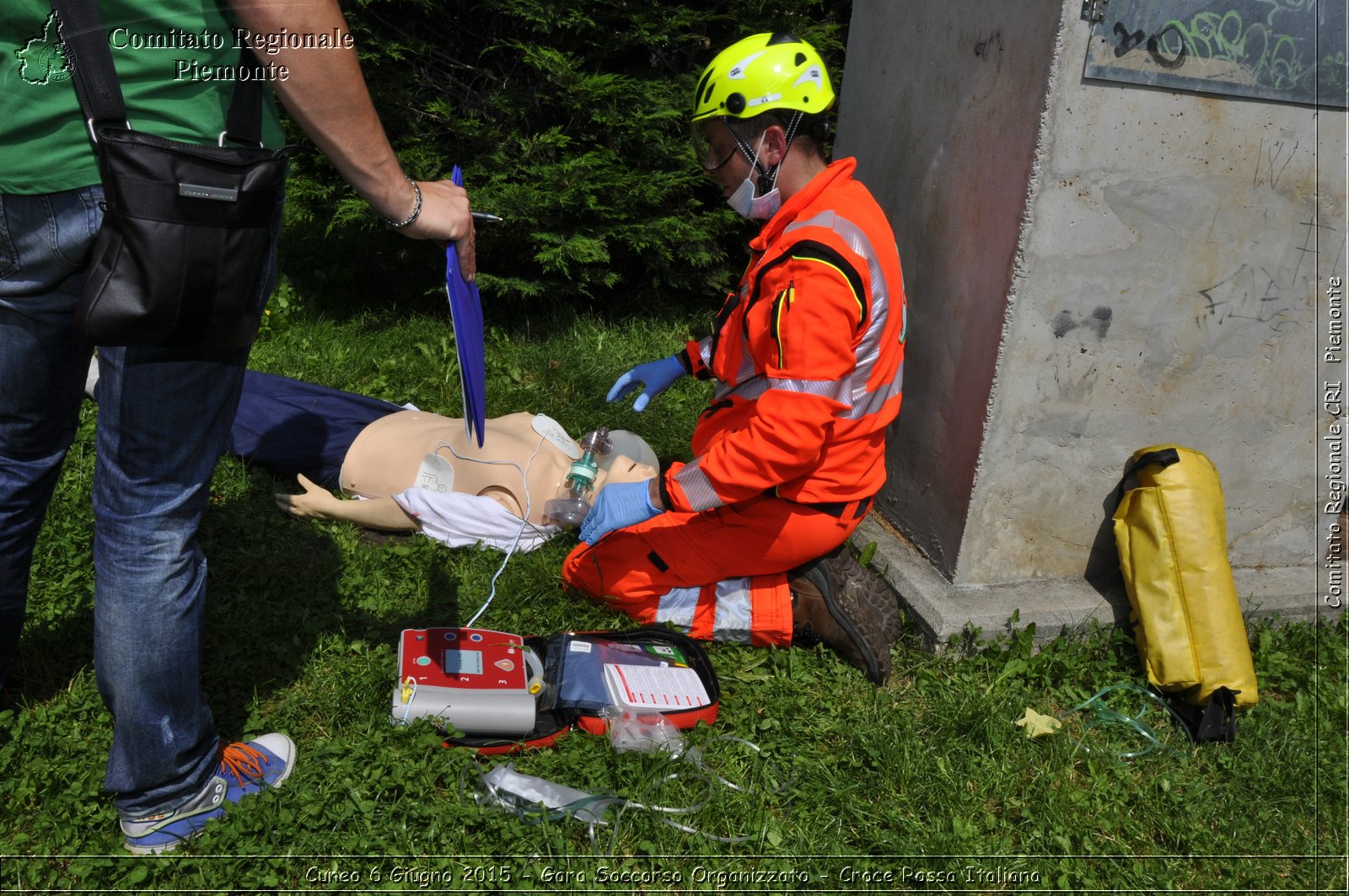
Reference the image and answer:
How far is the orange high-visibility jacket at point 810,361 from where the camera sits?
115 inches

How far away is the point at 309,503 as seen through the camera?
12.7 ft

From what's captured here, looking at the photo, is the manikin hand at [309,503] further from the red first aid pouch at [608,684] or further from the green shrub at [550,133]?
the green shrub at [550,133]

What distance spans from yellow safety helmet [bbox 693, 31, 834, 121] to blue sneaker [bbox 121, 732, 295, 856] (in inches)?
89.6

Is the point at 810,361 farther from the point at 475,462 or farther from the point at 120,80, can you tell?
the point at 120,80

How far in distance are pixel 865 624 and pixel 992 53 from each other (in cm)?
191

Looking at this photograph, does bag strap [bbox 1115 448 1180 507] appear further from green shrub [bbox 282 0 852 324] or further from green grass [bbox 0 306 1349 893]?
green shrub [bbox 282 0 852 324]

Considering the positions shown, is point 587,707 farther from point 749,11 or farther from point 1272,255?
point 749,11

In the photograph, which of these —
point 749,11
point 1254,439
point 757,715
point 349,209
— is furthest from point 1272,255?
point 349,209

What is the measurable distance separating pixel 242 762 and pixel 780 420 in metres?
1.68

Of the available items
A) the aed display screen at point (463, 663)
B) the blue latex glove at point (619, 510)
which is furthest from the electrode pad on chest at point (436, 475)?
the aed display screen at point (463, 663)

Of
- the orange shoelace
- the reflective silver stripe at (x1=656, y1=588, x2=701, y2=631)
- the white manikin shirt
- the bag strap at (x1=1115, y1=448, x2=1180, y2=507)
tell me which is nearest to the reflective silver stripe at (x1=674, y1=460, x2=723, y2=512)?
the reflective silver stripe at (x1=656, y1=588, x2=701, y2=631)

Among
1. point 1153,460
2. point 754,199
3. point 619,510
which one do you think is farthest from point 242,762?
point 1153,460

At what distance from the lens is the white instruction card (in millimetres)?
2979

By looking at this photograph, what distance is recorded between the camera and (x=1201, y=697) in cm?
326
